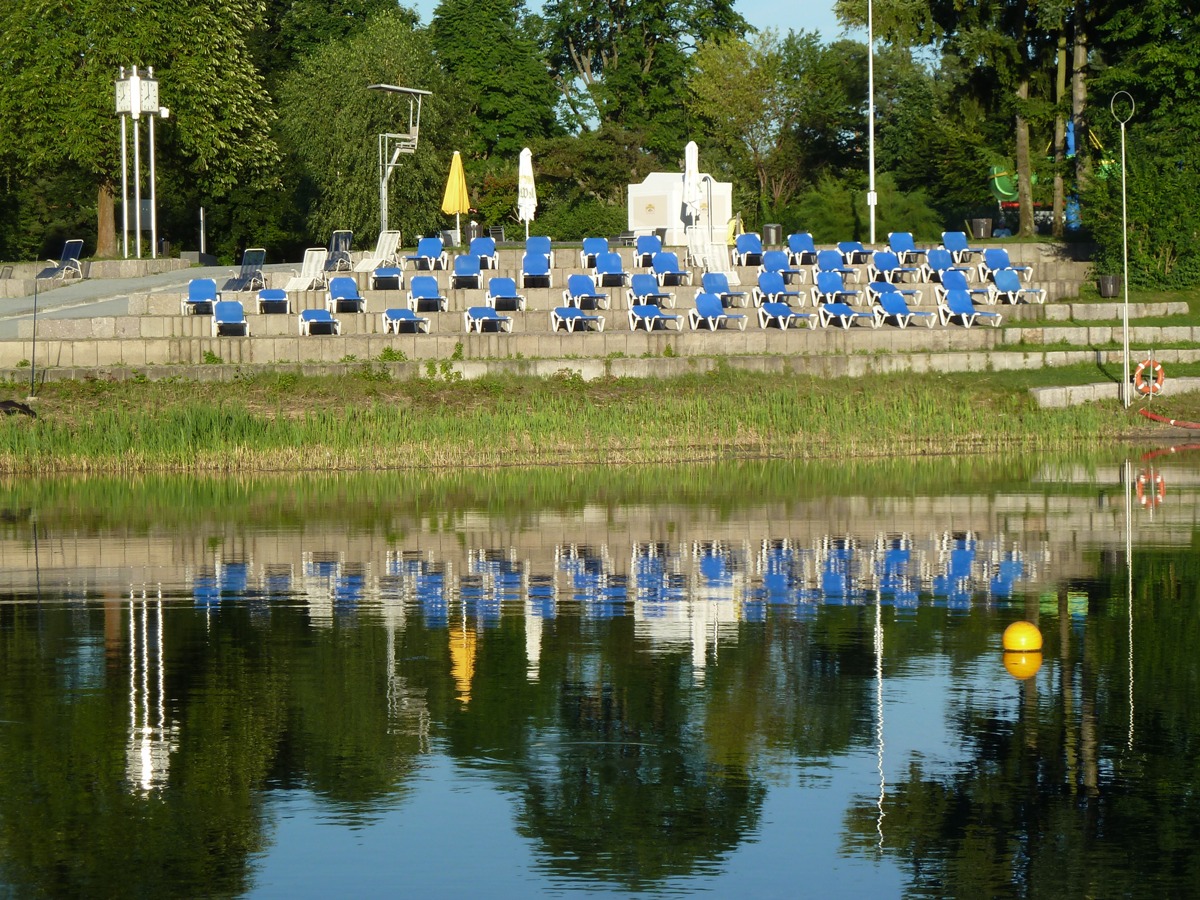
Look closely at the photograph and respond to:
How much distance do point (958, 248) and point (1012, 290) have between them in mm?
2939

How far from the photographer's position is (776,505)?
20625 mm

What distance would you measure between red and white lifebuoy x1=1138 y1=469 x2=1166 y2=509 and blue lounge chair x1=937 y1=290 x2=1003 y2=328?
31.4ft

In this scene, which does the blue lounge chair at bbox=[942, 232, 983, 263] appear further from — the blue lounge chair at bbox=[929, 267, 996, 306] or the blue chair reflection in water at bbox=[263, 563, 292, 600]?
the blue chair reflection in water at bbox=[263, 563, 292, 600]

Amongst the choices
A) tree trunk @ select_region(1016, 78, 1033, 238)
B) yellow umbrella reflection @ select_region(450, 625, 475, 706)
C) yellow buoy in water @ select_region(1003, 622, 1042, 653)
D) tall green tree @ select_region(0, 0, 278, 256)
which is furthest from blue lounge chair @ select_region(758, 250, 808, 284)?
yellow buoy in water @ select_region(1003, 622, 1042, 653)

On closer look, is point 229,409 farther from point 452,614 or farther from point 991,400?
point 452,614

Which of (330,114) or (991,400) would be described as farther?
(330,114)

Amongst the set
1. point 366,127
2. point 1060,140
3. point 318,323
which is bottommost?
point 318,323

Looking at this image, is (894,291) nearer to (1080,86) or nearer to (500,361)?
(500,361)

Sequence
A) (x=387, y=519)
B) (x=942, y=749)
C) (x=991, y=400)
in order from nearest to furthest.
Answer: (x=942, y=749)
(x=387, y=519)
(x=991, y=400)

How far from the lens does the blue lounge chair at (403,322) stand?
3216 cm

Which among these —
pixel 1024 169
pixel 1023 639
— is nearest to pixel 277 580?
pixel 1023 639

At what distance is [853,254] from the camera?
36625mm

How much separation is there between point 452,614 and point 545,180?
165 ft

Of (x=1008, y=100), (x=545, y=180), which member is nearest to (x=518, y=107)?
(x=545, y=180)
